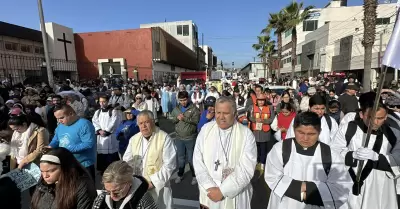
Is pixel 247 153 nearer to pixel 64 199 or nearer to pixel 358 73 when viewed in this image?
pixel 64 199

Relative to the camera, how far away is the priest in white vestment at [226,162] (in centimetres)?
250

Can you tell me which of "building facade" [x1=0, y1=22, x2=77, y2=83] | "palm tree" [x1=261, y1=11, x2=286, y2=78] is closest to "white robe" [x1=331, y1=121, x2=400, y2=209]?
"building facade" [x1=0, y1=22, x2=77, y2=83]

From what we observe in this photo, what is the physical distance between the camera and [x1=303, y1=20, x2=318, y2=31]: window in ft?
136

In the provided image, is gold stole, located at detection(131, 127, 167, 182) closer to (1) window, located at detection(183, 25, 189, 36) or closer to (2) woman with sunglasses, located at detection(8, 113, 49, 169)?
(2) woman with sunglasses, located at detection(8, 113, 49, 169)

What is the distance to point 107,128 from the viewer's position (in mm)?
4906

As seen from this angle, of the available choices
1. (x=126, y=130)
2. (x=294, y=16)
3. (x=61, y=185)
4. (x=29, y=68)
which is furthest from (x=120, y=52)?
(x=61, y=185)

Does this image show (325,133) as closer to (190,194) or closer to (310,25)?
(190,194)

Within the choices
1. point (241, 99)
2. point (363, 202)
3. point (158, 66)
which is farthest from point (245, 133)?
point (158, 66)

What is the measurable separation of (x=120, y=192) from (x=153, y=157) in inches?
31.3

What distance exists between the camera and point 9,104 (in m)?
6.92

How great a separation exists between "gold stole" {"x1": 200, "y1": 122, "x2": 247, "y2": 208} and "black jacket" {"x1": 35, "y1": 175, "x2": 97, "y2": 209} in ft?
3.92

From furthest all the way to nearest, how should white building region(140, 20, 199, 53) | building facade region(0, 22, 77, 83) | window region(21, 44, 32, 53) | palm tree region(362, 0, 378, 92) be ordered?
white building region(140, 20, 199, 53)
window region(21, 44, 32, 53)
building facade region(0, 22, 77, 83)
palm tree region(362, 0, 378, 92)

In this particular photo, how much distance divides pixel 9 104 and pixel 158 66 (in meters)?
27.2

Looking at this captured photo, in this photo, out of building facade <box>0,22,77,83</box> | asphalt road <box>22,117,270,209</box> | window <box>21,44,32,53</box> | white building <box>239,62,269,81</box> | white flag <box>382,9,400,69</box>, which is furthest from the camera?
white building <box>239,62,269,81</box>
